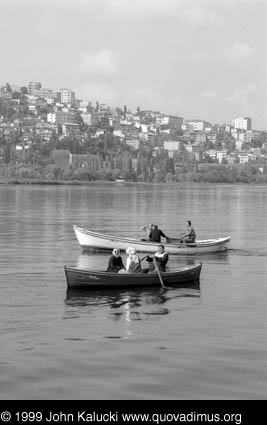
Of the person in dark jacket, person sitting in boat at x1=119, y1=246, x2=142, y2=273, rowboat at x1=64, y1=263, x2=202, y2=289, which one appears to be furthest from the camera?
the person in dark jacket

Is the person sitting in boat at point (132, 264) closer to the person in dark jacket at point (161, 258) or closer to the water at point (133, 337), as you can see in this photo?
the water at point (133, 337)

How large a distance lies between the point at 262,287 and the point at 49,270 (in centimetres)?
939

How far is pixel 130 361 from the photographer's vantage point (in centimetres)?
2016

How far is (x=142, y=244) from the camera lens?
4066cm

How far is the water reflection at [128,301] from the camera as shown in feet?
83.9

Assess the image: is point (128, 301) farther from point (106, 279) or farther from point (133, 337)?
point (133, 337)

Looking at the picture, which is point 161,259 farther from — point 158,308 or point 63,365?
point 63,365

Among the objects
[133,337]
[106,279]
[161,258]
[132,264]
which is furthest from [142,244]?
[133,337]

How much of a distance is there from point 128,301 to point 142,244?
13.3m

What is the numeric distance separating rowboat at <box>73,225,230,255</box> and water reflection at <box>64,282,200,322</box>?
10.1 metres

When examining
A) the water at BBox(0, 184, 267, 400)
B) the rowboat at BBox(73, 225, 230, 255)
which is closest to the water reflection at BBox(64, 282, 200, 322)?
the water at BBox(0, 184, 267, 400)

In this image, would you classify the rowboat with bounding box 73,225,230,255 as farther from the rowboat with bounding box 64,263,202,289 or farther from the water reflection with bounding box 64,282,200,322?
the rowboat with bounding box 64,263,202,289

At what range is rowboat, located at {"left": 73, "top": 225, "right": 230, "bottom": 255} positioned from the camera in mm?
40781

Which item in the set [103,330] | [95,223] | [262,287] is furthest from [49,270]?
[95,223]
